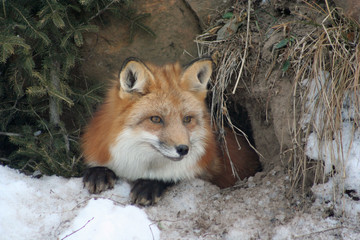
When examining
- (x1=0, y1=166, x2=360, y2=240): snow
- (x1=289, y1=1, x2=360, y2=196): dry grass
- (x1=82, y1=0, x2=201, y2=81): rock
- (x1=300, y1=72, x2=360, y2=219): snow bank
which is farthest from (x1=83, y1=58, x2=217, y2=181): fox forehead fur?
(x1=300, y1=72, x2=360, y2=219): snow bank

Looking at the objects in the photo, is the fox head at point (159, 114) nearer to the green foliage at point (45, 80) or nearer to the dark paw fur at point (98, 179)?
the dark paw fur at point (98, 179)

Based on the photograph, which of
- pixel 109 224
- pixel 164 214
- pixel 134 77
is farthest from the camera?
pixel 134 77

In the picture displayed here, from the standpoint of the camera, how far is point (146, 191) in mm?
3291

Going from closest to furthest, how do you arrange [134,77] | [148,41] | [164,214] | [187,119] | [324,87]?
[324,87] < [164,214] < [134,77] < [187,119] < [148,41]

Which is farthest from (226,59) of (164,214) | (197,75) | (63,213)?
(63,213)

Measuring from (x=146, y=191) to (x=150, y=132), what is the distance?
1.76 feet

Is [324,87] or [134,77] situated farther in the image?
[134,77]

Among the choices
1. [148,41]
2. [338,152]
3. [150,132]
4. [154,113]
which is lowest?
[150,132]

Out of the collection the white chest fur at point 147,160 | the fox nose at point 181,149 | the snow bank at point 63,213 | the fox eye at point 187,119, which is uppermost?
the fox eye at point 187,119

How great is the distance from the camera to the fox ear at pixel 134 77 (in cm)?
316

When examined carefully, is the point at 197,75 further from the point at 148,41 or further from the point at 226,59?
the point at 148,41

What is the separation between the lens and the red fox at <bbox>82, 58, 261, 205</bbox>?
3.21m

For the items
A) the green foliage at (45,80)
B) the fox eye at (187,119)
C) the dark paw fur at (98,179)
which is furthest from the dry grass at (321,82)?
the green foliage at (45,80)

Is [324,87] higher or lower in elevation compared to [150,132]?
higher
